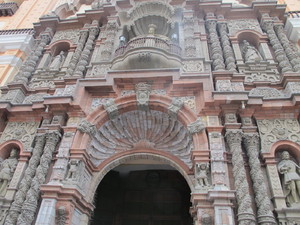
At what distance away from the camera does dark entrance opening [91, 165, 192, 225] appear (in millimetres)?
10539

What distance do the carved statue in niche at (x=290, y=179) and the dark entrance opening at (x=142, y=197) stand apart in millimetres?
4653

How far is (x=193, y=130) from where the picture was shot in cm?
750

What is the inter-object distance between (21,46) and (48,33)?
1910 mm

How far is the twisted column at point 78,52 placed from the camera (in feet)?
33.8

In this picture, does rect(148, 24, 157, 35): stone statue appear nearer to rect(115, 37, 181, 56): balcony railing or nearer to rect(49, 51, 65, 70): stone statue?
rect(115, 37, 181, 56): balcony railing

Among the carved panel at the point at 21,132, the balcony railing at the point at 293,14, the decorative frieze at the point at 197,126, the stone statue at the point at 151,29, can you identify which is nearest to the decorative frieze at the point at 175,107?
the decorative frieze at the point at 197,126

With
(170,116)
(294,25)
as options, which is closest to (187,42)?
(170,116)

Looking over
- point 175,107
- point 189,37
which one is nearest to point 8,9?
point 189,37

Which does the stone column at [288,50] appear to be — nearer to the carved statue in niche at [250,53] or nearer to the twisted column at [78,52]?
the carved statue in niche at [250,53]

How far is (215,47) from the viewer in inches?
399

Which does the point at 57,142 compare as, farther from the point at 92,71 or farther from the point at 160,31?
the point at 160,31

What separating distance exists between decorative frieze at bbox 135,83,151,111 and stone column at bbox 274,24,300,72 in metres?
5.15

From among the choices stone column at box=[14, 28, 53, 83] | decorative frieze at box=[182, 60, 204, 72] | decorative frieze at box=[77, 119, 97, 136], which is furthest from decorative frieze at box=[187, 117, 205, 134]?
stone column at box=[14, 28, 53, 83]

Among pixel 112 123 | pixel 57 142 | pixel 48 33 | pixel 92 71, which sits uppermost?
pixel 48 33
